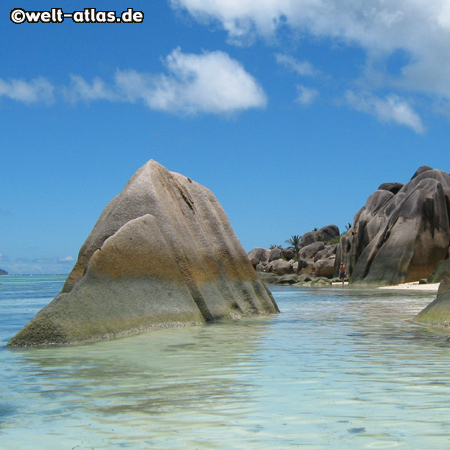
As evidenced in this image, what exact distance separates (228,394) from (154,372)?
4.35 ft

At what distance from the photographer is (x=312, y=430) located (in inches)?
A: 146

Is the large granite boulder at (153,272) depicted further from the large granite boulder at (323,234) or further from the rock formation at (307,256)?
the large granite boulder at (323,234)

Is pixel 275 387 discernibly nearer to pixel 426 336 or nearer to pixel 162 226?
pixel 426 336

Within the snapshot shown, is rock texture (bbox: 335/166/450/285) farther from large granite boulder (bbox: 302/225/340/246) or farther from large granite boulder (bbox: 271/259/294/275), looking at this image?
large granite boulder (bbox: 302/225/340/246)

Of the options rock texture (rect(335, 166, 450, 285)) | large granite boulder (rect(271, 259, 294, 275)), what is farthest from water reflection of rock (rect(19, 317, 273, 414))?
large granite boulder (rect(271, 259, 294, 275))

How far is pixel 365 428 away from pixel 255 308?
29.6 ft

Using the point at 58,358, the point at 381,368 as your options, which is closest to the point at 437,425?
the point at 381,368

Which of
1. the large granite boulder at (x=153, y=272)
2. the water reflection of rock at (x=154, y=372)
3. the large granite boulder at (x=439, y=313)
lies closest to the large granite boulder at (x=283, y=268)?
the large granite boulder at (x=153, y=272)

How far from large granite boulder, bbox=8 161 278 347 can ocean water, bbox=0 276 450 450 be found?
0.62 m

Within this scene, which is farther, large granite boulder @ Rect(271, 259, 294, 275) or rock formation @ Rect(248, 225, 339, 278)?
large granite boulder @ Rect(271, 259, 294, 275)

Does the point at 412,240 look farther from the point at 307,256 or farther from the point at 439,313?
the point at 307,256

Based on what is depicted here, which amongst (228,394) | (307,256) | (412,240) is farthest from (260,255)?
(228,394)

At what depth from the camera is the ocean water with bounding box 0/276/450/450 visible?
11.8 feet

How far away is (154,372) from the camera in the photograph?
5.87 meters
